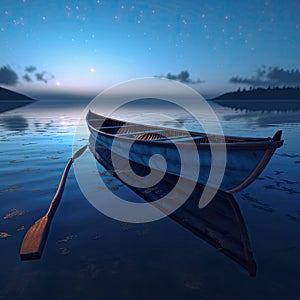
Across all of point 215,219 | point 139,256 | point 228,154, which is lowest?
point 139,256

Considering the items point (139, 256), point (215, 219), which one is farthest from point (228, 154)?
point (139, 256)

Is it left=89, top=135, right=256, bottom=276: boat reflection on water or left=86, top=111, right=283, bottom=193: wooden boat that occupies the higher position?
left=86, top=111, right=283, bottom=193: wooden boat

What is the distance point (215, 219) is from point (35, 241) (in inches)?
173

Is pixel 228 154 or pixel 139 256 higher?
pixel 228 154

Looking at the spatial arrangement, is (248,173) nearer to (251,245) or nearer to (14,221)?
(251,245)

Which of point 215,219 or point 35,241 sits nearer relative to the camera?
point 35,241

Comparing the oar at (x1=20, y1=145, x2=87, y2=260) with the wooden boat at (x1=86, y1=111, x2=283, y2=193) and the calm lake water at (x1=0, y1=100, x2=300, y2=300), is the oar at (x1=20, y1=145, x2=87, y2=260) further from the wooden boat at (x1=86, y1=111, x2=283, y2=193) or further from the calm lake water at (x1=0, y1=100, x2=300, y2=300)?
the wooden boat at (x1=86, y1=111, x2=283, y2=193)

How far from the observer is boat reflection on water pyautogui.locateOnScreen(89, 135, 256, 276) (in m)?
4.25

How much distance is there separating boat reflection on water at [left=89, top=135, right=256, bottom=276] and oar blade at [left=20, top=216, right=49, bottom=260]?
3.13m

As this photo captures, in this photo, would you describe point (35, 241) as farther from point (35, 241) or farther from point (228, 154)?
point (228, 154)

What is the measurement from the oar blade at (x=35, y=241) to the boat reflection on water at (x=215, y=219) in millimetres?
3134

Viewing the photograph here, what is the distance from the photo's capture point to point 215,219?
5543 mm

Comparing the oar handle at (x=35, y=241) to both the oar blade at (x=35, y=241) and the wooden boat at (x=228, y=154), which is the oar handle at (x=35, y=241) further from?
the wooden boat at (x=228, y=154)

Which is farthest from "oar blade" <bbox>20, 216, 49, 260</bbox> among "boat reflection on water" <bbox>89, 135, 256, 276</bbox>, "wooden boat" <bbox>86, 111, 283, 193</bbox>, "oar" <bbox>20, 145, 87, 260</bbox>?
"wooden boat" <bbox>86, 111, 283, 193</bbox>
